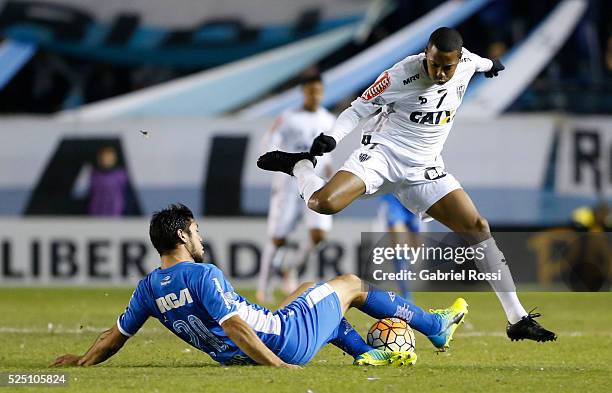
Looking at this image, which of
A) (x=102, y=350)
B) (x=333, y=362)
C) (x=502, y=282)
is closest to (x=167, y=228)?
(x=102, y=350)

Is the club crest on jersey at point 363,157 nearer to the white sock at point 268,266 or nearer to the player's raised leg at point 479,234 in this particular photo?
the player's raised leg at point 479,234

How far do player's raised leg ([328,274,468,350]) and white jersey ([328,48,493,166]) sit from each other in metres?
1.34

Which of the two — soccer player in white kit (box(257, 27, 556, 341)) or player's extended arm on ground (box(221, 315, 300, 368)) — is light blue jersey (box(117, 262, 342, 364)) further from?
soccer player in white kit (box(257, 27, 556, 341))

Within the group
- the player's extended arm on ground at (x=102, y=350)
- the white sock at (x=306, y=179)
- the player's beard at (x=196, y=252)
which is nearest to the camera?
the player's beard at (x=196, y=252)

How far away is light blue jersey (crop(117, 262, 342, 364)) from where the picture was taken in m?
7.20

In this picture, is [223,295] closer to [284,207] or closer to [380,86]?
[380,86]

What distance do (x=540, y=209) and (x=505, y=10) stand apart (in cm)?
465

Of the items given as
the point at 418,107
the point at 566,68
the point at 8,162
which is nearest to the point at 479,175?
the point at 566,68

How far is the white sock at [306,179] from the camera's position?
8.98 metres

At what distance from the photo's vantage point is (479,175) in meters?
16.6

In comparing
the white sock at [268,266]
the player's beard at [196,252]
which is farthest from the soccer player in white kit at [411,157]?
the white sock at [268,266]

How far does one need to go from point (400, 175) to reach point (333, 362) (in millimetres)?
1572

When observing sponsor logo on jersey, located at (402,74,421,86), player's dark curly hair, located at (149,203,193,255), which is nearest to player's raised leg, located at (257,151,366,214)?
sponsor logo on jersey, located at (402,74,421,86)

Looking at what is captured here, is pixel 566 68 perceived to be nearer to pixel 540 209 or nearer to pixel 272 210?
pixel 540 209
